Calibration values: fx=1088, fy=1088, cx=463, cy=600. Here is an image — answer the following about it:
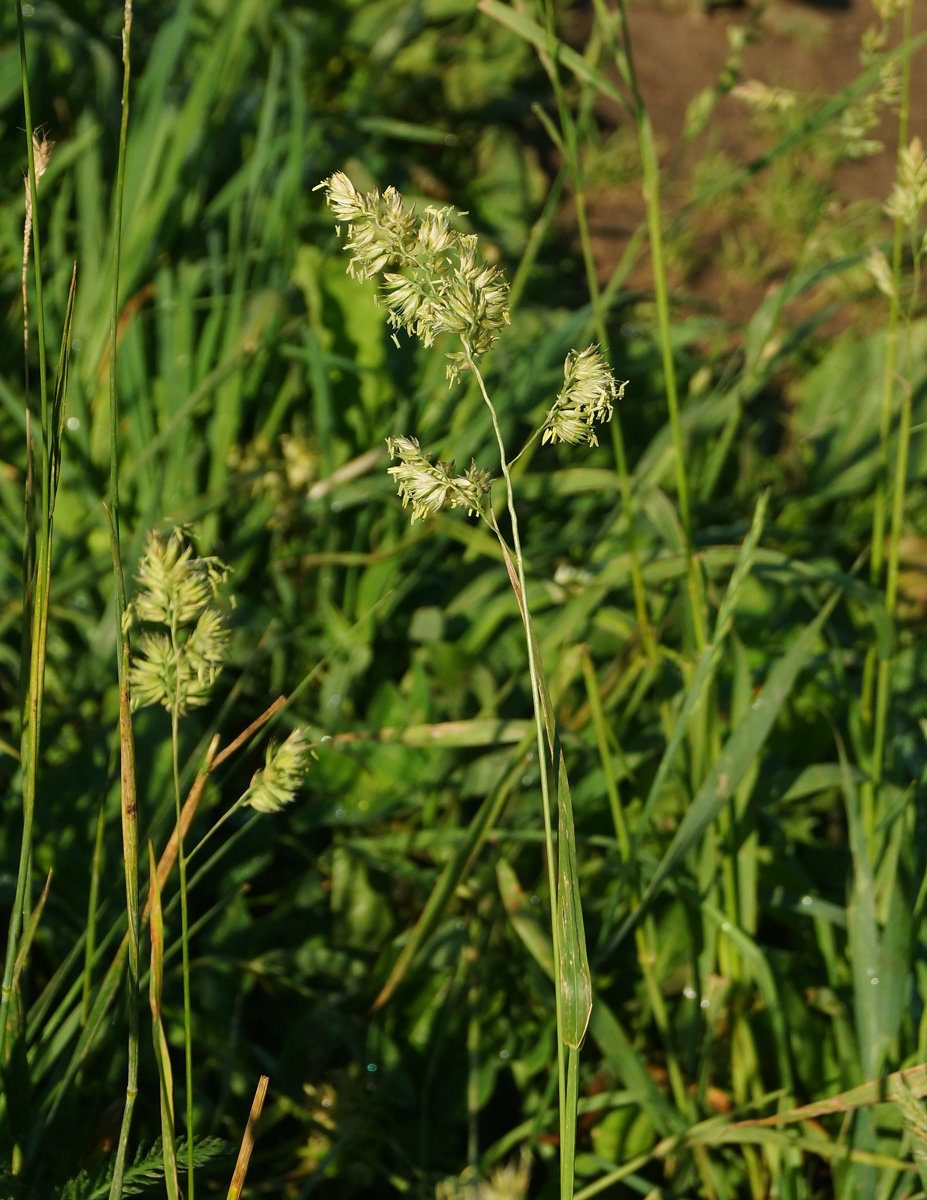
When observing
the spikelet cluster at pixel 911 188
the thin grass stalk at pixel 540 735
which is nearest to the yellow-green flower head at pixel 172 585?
the thin grass stalk at pixel 540 735

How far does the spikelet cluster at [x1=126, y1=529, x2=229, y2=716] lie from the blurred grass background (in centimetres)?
9

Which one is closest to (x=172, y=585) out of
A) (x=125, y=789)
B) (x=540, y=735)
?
(x=125, y=789)

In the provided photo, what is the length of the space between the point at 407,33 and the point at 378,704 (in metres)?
1.76

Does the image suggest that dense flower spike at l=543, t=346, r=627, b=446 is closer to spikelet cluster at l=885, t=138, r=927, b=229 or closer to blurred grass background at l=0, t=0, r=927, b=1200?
blurred grass background at l=0, t=0, r=927, b=1200

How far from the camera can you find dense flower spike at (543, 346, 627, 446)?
0.56 metres

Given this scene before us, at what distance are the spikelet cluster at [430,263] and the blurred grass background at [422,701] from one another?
0.99 ft

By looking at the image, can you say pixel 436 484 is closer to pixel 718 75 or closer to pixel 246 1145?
pixel 246 1145

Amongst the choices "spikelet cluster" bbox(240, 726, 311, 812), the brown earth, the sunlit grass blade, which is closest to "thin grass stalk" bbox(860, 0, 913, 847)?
the sunlit grass blade

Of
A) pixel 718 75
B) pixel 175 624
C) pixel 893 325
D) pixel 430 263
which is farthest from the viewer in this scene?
pixel 718 75

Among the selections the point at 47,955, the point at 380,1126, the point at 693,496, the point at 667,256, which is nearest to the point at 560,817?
the point at 380,1126

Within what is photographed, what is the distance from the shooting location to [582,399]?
57 centimetres

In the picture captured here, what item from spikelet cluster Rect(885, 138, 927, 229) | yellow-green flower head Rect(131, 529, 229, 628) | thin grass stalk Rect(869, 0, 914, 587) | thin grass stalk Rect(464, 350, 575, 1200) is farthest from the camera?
thin grass stalk Rect(869, 0, 914, 587)

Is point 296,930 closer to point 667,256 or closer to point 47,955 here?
point 47,955

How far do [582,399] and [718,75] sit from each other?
324 cm
